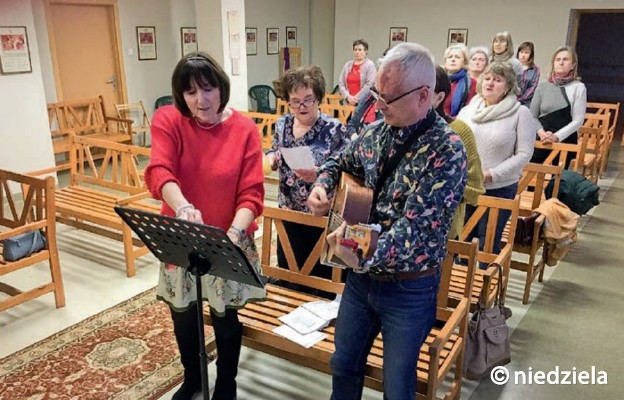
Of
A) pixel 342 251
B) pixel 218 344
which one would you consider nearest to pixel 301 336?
pixel 218 344

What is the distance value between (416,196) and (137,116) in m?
6.90

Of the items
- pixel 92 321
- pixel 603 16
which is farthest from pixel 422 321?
pixel 603 16

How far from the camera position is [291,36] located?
1043 cm

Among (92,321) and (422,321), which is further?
(92,321)

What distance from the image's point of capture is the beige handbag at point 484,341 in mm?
2402

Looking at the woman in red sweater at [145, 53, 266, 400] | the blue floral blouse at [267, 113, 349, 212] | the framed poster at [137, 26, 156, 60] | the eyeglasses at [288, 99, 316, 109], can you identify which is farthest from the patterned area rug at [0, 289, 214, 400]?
the framed poster at [137, 26, 156, 60]

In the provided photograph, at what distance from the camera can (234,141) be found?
6.41 feet

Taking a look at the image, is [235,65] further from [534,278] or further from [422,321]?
[422,321]

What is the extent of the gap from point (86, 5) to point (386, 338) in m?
6.76

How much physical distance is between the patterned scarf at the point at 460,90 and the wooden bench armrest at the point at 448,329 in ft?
6.06

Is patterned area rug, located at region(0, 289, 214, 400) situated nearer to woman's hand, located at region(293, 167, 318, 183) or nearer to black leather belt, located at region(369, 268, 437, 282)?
woman's hand, located at region(293, 167, 318, 183)

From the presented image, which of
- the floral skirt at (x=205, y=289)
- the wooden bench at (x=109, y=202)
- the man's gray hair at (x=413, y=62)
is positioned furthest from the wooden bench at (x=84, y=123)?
the man's gray hair at (x=413, y=62)

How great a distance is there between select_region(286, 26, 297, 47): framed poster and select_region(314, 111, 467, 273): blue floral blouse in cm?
920

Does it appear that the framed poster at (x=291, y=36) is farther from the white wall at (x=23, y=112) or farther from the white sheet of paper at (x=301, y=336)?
the white sheet of paper at (x=301, y=336)
